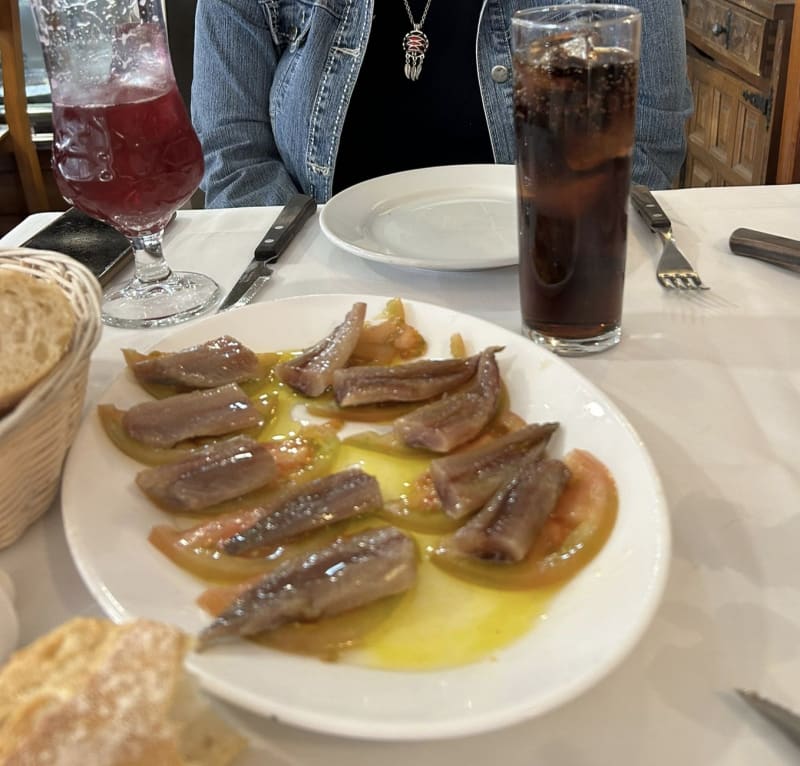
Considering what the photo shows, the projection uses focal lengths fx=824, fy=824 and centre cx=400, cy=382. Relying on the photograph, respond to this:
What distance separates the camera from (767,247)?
3.92 feet

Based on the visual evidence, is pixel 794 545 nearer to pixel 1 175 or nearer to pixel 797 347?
pixel 797 347

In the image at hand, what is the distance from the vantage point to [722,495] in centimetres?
77

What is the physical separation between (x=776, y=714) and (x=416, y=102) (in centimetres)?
172

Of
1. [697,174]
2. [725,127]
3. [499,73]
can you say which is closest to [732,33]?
[725,127]

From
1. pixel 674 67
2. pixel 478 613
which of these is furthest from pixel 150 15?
pixel 674 67

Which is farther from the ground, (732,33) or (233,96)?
(233,96)

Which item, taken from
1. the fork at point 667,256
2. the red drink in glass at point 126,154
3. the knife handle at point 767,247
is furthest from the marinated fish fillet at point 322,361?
the knife handle at point 767,247

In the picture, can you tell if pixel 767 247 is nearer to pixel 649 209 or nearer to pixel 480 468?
pixel 649 209

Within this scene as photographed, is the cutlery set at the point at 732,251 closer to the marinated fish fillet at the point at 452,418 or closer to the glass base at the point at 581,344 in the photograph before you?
the glass base at the point at 581,344

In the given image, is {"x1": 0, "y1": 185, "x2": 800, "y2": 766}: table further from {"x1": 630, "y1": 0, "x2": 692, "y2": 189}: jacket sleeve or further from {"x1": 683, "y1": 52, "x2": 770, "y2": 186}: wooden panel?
{"x1": 683, "y1": 52, "x2": 770, "y2": 186}: wooden panel

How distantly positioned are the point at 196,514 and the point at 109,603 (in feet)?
0.51

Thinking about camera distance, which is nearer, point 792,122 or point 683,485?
point 683,485

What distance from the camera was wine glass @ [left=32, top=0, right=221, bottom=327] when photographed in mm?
1064

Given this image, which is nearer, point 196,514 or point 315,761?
point 315,761
